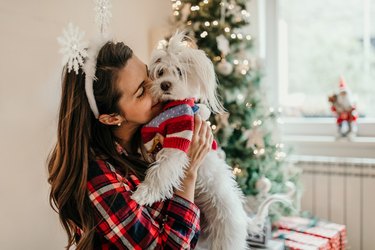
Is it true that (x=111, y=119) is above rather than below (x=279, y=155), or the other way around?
above

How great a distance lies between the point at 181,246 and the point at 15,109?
1141mm

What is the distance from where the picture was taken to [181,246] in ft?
3.83

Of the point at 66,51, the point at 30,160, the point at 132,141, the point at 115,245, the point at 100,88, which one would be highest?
the point at 66,51

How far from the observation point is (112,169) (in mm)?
1207

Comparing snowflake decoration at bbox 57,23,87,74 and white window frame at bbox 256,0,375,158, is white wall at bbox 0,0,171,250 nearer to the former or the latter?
snowflake decoration at bbox 57,23,87,74

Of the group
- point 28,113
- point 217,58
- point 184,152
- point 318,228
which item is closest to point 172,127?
point 184,152

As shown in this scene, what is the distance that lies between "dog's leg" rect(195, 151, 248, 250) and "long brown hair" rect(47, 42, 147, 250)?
0.77ft

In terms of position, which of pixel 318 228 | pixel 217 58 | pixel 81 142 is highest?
pixel 217 58

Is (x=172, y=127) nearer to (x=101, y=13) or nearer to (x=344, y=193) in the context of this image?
(x=101, y=13)

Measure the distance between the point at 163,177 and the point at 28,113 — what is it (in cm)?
105

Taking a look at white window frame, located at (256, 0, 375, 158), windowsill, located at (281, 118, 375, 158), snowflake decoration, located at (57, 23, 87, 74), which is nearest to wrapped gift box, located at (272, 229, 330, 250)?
windowsill, located at (281, 118, 375, 158)

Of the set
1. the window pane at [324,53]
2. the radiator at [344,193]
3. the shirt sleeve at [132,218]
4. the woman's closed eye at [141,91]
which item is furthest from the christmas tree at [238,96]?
the shirt sleeve at [132,218]

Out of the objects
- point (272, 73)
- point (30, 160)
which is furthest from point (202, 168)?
point (272, 73)

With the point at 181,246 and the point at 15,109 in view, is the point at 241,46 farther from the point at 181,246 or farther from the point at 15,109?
the point at 181,246
